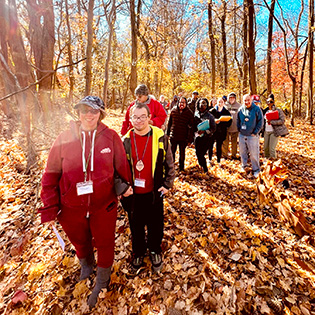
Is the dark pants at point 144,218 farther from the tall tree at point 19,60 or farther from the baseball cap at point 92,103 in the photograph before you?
the tall tree at point 19,60

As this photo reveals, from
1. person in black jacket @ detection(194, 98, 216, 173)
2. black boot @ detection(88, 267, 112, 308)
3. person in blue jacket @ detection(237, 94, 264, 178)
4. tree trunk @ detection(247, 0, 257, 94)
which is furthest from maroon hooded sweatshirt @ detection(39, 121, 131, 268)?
tree trunk @ detection(247, 0, 257, 94)

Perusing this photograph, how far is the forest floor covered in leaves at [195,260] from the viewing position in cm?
240

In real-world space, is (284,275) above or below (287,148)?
below

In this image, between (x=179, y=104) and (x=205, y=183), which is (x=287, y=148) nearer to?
(x=205, y=183)

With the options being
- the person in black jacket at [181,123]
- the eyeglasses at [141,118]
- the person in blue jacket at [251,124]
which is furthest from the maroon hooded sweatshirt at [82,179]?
the person in blue jacket at [251,124]

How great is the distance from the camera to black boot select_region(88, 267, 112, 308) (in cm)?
235

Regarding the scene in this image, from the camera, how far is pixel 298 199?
4.26 metres

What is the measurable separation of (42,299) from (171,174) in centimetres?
241

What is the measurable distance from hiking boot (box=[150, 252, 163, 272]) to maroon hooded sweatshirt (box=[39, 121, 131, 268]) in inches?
36.5

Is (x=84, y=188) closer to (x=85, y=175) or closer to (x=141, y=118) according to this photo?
(x=85, y=175)

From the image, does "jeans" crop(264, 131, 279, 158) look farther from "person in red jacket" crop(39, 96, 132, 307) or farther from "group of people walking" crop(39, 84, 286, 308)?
"person in red jacket" crop(39, 96, 132, 307)

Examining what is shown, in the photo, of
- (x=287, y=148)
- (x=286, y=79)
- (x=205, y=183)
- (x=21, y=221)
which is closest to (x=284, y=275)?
(x=205, y=183)

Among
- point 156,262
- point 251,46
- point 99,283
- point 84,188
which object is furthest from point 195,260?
point 251,46

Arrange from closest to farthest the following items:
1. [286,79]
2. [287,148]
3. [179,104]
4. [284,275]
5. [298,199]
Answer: [284,275], [298,199], [179,104], [287,148], [286,79]
